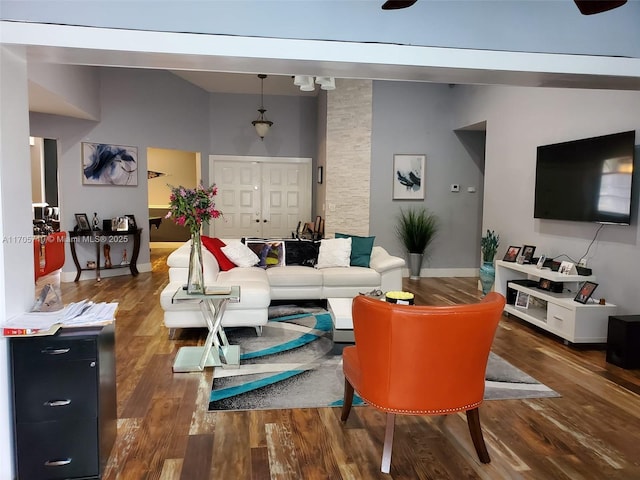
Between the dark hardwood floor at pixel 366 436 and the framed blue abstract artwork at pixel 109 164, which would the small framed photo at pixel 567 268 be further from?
the framed blue abstract artwork at pixel 109 164

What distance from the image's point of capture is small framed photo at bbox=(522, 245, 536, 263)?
5464 millimetres

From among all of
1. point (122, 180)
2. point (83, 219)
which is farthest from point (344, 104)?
A: point (83, 219)

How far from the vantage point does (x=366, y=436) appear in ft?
8.77

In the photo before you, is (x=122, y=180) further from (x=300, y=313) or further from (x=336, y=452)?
(x=336, y=452)

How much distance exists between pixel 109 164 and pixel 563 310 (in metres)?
6.66

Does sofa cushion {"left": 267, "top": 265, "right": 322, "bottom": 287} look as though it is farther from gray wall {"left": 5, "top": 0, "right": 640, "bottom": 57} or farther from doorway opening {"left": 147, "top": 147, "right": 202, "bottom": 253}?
doorway opening {"left": 147, "top": 147, "right": 202, "bottom": 253}

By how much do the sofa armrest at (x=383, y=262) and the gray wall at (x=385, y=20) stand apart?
337cm

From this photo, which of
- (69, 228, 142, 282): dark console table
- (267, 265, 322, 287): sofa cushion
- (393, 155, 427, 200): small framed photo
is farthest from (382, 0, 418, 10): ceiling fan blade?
→ (69, 228, 142, 282): dark console table

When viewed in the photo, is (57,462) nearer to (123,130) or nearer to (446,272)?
(123,130)

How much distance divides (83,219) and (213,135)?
3.11 metres

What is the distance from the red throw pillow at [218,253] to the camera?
534 cm

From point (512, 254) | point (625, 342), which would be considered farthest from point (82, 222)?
point (625, 342)

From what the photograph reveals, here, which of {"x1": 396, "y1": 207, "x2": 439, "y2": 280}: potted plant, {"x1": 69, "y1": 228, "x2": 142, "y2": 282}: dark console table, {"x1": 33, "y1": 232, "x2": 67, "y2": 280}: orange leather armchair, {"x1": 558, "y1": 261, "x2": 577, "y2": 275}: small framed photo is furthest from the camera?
{"x1": 396, "y1": 207, "x2": 439, "y2": 280}: potted plant

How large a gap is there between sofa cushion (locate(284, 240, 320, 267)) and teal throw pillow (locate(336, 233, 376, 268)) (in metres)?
0.46
